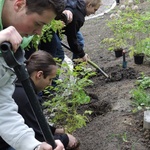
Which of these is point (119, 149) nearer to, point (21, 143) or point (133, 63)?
point (21, 143)

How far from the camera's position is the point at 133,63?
237 inches

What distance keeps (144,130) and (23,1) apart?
226 centimetres

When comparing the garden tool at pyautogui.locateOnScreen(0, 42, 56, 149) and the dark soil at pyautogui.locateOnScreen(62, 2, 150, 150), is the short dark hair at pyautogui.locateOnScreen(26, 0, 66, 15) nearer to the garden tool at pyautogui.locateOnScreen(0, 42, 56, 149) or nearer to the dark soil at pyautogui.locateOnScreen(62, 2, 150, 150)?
the garden tool at pyautogui.locateOnScreen(0, 42, 56, 149)

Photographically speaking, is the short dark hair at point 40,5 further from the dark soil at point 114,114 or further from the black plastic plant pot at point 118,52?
the black plastic plant pot at point 118,52

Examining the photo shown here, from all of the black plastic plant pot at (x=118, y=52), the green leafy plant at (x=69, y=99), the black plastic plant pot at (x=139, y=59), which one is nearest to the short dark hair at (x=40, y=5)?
the green leafy plant at (x=69, y=99)

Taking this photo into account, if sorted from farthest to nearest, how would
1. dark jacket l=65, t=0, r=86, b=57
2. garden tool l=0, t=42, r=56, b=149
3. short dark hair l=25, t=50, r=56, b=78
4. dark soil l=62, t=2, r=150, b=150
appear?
1. dark jacket l=65, t=0, r=86, b=57
2. dark soil l=62, t=2, r=150, b=150
3. short dark hair l=25, t=50, r=56, b=78
4. garden tool l=0, t=42, r=56, b=149

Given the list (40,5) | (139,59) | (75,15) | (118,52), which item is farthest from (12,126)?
(118,52)

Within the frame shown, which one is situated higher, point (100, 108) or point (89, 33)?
point (100, 108)

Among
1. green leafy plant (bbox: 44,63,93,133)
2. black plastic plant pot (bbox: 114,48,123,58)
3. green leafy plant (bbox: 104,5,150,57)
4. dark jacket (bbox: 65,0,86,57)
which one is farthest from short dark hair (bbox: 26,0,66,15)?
black plastic plant pot (bbox: 114,48,123,58)

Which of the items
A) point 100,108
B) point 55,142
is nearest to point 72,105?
point 100,108

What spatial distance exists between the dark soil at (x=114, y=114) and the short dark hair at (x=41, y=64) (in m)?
1.04

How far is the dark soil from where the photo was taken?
357 cm

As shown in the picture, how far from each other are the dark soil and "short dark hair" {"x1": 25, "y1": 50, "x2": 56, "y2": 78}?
1043 millimetres

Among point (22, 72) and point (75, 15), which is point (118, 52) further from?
point (22, 72)
